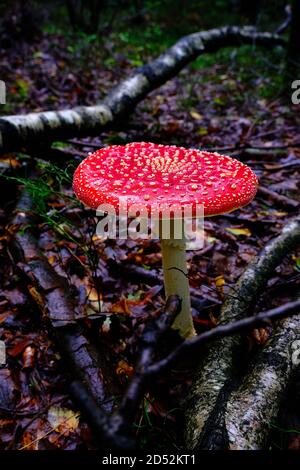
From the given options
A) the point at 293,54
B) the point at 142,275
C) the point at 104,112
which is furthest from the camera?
the point at 293,54

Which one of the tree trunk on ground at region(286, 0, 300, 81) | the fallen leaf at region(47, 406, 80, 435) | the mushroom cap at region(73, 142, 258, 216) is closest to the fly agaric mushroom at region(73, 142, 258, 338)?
the mushroom cap at region(73, 142, 258, 216)

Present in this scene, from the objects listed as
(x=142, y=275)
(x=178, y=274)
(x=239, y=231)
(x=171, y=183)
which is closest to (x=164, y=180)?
(x=171, y=183)

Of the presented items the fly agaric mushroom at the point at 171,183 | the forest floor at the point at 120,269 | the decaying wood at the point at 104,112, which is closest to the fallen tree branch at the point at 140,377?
the fly agaric mushroom at the point at 171,183

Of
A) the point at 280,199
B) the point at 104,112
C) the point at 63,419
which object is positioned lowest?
the point at 63,419

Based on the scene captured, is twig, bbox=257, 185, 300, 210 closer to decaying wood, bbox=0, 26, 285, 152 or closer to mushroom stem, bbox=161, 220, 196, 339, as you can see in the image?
mushroom stem, bbox=161, 220, 196, 339

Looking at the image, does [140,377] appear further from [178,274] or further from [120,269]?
[120,269]

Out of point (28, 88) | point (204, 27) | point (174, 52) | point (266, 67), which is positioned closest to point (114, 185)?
point (174, 52)

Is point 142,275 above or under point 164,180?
under
